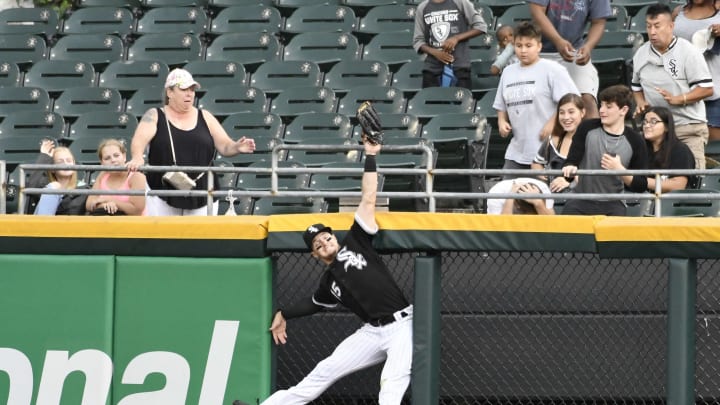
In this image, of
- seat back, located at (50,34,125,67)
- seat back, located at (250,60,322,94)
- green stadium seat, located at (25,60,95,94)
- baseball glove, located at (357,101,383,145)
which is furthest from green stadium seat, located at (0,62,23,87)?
baseball glove, located at (357,101,383,145)

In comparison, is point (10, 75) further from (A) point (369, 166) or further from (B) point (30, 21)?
(A) point (369, 166)

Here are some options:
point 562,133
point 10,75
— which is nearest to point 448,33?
point 562,133

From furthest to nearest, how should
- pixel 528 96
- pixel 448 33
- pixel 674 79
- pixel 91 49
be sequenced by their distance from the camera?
1. pixel 91 49
2. pixel 448 33
3. pixel 674 79
4. pixel 528 96

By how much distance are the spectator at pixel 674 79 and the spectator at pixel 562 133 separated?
889 mm

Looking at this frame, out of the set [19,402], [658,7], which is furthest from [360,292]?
[658,7]

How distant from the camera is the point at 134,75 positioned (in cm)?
Result: 1352

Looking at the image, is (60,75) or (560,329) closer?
(560,329)

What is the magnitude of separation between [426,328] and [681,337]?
152 cm

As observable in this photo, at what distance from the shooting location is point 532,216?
8.77 m

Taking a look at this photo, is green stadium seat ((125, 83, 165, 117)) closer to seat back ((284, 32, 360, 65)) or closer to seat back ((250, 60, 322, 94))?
seat back ((250, 60, 322, 94))

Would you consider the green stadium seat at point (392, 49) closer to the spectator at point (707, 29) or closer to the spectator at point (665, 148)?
the spectator at point (707, 29)

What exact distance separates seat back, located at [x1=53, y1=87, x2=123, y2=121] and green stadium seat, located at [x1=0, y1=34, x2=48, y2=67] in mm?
1344

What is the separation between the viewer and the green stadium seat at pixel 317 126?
1183cm

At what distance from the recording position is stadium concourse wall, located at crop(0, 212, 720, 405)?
29.0 feet
